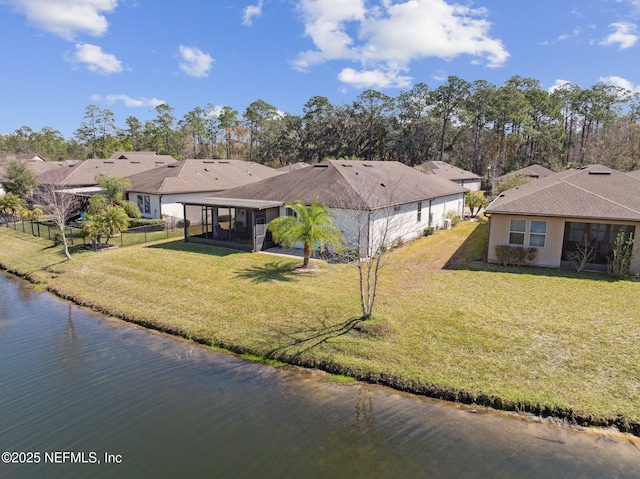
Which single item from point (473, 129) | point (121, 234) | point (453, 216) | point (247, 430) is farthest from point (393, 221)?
point (473, 129)

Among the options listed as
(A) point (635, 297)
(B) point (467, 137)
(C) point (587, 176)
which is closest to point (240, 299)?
(A) point (635, 297)

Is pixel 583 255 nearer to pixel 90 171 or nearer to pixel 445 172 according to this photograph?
pixel 445 172

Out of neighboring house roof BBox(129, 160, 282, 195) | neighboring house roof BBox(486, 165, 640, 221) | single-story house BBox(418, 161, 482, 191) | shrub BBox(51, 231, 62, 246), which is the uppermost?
single-story house BBox(418, 161, 482, 191)

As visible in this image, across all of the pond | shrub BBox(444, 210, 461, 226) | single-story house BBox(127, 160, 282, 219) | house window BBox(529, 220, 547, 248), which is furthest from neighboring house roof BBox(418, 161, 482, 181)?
the pond

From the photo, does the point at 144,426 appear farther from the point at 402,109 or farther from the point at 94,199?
the point at 402,109

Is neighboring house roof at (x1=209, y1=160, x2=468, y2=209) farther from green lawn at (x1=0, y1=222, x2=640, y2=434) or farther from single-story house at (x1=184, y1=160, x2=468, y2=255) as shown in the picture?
green lawn at (x1=0, y1=222, x2=640, y2=434)
